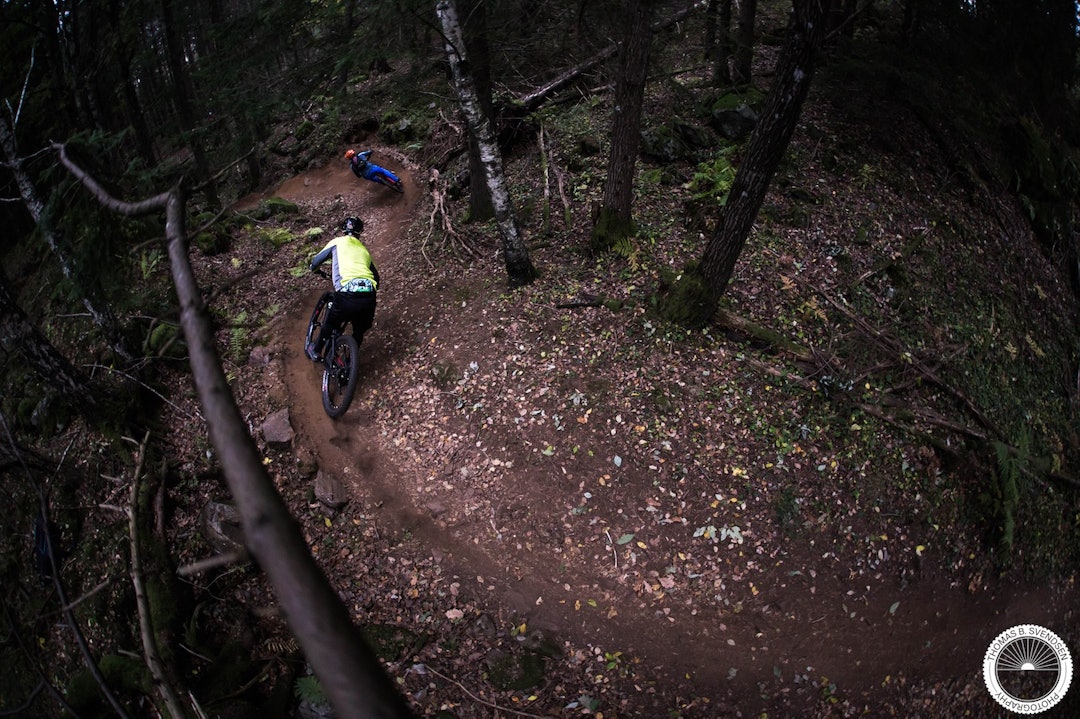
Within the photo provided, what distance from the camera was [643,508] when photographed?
657cm

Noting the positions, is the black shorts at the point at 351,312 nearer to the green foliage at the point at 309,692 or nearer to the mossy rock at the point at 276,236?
the green foliage at the point at 309,692

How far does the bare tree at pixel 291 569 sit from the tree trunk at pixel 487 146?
6.95 meters

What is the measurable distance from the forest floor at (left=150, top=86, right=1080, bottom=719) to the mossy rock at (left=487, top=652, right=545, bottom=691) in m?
0.02

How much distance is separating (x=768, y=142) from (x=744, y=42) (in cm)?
730

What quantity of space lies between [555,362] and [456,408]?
1.69 metres


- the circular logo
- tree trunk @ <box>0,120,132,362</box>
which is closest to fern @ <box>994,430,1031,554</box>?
the circular logo

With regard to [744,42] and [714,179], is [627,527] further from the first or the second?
[744,42]

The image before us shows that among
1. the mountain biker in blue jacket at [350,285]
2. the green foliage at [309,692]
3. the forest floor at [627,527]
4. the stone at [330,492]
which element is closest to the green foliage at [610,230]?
the forest floor at [627,527]

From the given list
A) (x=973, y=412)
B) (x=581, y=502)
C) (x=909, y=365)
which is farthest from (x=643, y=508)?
(x=973, y=412)

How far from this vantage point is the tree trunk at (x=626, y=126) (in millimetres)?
7582

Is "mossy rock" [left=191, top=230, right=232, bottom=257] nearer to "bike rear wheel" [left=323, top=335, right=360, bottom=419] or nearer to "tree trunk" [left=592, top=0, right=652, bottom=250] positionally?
"bike rear wheel" [left=323, top=335, right=360, bottom=419]

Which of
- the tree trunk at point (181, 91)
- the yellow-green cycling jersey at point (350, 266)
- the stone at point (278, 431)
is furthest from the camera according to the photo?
the tree trunk at point (181, 91)

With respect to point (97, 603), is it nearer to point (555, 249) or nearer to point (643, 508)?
point (643, 508)

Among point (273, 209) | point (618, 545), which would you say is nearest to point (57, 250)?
point (618, 545)
